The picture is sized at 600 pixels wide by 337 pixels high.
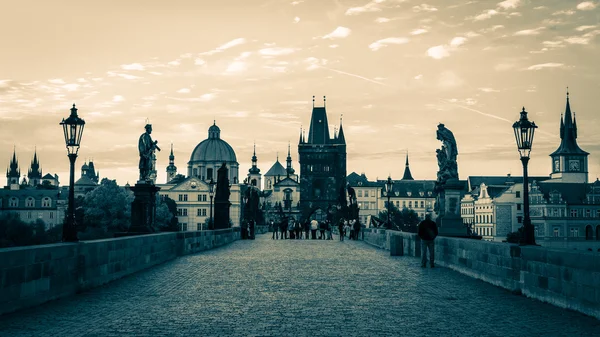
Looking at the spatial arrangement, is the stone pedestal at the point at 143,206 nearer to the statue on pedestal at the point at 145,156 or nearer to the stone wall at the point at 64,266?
the statue on pedestal at the point at 145,156

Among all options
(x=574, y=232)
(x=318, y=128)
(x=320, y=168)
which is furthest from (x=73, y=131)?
(x=318, y=128)

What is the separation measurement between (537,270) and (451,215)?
13795 millimetres

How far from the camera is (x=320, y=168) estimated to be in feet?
606

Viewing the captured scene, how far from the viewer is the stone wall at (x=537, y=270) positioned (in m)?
11.7

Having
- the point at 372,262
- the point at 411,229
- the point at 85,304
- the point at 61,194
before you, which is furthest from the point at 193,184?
the point at 85,304

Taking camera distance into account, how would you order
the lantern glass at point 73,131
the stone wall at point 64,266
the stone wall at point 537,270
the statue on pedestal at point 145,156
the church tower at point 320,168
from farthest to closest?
the church tower at point 320,168 < the statue on pedestal at point 145,156 < the lantern glass at point 73,131 < the stone wall at point 64,266 < the stone wall at point 537,270

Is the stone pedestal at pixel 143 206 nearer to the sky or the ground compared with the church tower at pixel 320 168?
nearer to the ground

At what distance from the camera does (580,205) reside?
503 ft

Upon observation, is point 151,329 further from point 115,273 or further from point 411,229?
point 411,229

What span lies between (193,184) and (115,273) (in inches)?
6742

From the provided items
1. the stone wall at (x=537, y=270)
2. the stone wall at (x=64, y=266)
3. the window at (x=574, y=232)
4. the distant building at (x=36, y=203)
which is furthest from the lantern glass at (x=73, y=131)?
the distant building at (x=36, y=203)

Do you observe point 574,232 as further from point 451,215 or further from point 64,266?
point 64,266

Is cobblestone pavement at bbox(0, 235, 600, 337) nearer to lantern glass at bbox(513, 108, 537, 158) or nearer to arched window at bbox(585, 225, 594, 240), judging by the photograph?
lantern glass at bbox(513, 108, 537, 158)

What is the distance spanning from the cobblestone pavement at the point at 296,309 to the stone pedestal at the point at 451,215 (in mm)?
8125
